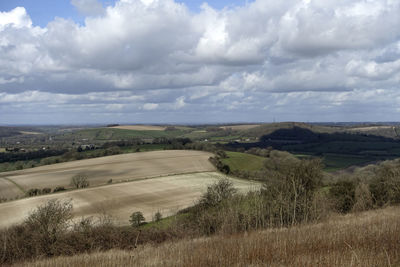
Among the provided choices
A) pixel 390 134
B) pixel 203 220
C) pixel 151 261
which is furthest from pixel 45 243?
pixel 390 134

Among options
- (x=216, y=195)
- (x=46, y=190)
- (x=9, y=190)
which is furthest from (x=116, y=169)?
(x=216, y=195)

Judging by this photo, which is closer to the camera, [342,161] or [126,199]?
[126,199]

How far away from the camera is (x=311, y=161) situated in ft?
112

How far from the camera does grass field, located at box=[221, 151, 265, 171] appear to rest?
84.8 metres

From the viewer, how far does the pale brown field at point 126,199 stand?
134ft

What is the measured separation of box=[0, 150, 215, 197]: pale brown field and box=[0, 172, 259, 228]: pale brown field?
7231 mm

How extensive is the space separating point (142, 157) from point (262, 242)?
82.1 metres

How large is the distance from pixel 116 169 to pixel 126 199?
2577cm

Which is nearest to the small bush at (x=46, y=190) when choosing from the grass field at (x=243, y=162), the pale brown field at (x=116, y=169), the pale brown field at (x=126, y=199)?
the pale brown field at (x=116, y=169)

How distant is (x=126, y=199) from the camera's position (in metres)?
48.8

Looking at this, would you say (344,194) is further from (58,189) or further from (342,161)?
(342,161)

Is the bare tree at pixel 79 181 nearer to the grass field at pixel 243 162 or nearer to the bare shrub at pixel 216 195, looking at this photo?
the bare shrub at pixel 216 195

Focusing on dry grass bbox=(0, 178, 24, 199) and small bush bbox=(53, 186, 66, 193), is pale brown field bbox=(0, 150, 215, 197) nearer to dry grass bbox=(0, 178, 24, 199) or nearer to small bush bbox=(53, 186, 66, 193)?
dry grass bbox=(0, 178, 24, 199)

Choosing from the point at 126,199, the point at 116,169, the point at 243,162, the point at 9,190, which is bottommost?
the point at 126,199
